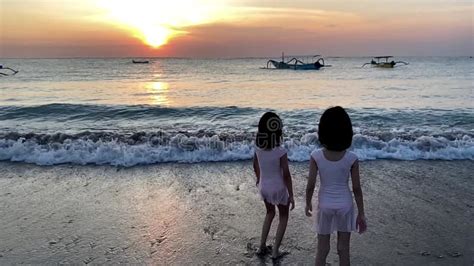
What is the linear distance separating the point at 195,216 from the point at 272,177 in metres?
1.81

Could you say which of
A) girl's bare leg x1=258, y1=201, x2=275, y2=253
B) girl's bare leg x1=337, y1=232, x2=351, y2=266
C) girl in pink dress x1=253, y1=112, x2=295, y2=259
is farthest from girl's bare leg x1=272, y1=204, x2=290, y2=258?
girl's bare leg x1=337, y1=232, x2=351, y2=266

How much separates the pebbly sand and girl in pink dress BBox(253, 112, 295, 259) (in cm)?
54

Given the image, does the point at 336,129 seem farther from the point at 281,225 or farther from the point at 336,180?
the point at 281,225

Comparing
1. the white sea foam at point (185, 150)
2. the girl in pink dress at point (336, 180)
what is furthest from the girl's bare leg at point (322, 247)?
the white sea foam at point (185, 150)

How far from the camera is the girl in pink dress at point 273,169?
3963 mm

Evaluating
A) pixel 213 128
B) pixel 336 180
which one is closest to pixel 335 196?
pixel 336 180

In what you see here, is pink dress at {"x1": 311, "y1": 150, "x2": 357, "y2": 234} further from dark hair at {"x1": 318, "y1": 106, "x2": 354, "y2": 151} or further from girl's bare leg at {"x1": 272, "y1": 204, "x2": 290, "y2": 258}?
girl's bare leg at {"x1": 272, "y1": 204, "x2": 290, "y2": 258}

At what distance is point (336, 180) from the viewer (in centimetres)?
345

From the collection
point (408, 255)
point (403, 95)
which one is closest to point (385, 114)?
point (403, 95)

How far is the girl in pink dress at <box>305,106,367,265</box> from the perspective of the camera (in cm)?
330

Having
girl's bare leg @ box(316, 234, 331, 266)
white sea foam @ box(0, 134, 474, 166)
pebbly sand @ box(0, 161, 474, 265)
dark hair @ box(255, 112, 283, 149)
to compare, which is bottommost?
pebbly sand @ box(0, 161, 474, 265)

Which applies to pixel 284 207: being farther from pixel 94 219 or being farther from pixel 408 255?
pixel 94 219

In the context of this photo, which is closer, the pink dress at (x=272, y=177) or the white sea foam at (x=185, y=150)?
the pink dress at (x=272, y=177)

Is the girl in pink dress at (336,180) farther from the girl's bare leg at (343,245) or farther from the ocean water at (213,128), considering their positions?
the ocean water at (213,128)
